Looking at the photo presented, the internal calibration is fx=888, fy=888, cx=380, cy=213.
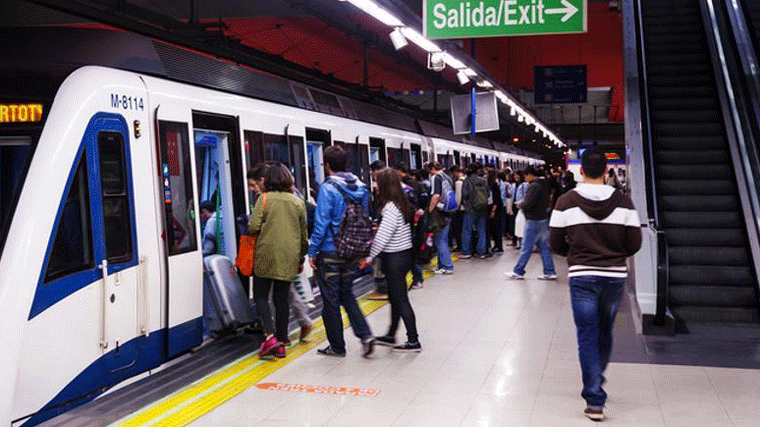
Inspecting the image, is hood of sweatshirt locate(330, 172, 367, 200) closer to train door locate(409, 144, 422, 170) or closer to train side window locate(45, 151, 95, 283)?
train side window locate(45, 151, 95, 283)

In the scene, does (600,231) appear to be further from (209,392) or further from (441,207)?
(441,207)

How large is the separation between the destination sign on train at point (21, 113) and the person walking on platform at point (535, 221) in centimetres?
780

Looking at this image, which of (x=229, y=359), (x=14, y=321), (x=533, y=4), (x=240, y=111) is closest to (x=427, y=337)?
(x=229, y=359)

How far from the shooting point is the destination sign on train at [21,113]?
18.8 ft

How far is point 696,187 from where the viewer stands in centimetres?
1082

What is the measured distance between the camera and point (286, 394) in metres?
6.31

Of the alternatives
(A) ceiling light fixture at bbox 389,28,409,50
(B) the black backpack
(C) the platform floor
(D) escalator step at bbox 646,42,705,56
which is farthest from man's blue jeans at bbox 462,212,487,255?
(B) the black backpack

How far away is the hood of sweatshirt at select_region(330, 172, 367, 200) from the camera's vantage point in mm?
7387

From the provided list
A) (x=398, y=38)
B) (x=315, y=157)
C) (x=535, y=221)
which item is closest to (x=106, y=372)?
(x=315, y=157)

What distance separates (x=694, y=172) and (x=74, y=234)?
804 cm

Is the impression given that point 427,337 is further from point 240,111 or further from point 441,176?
point 441,176

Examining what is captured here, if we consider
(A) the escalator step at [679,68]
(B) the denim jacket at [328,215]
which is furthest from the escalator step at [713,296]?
(A) the escalator step at [679,68]

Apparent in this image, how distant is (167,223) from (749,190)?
6615 mm

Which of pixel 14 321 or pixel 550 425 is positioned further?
pixel 550 425
